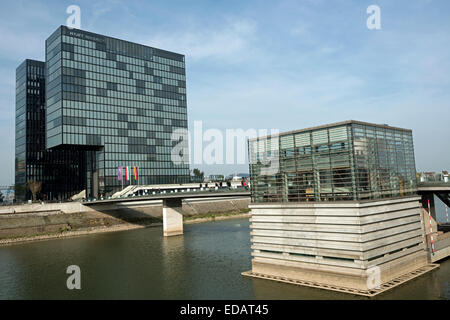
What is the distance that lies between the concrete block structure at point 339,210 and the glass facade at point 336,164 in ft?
0.28

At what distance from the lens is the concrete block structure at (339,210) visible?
29844 mm

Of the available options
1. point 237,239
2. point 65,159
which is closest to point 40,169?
point 65,159

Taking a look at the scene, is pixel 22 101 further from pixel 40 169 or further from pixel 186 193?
pixel 186 193

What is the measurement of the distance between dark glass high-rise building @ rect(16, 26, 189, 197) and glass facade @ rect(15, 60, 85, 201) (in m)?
0.80

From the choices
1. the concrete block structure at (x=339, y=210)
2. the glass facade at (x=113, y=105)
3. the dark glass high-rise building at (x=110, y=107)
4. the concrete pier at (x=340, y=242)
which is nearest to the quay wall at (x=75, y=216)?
the glass facade at (x=113, y=105)

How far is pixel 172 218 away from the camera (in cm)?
7481

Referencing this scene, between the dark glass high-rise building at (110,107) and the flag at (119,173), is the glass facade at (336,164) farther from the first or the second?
the dark glass high-rise building at (110,107)

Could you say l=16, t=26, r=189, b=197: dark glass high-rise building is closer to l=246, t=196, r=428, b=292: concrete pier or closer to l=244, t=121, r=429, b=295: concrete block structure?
l=244, t=121, r=429, b=295: concrete block structure

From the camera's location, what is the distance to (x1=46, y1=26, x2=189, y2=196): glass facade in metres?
110

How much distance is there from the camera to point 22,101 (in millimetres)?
137375

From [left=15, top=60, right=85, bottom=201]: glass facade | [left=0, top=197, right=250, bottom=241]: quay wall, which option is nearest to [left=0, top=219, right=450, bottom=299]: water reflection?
[left=0, top=197, right=250, bottom=241]: quay wall

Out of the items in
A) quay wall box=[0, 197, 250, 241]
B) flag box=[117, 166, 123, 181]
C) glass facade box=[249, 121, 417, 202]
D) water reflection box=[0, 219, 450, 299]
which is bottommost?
water reflection box=[0, 219, 450, 299]

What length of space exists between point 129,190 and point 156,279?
80793 millimetres

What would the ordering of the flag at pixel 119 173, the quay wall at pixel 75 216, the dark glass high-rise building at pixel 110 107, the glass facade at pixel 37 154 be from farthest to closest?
the glass facade at pixel 37 154 → the flag at pixel 119 173 → the dark glass high-rise building at pixel 110 107 → the quay wall at pixel 75 216
